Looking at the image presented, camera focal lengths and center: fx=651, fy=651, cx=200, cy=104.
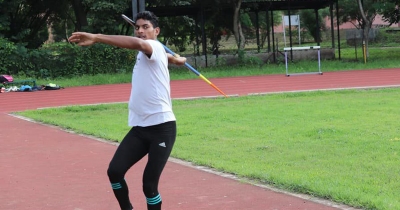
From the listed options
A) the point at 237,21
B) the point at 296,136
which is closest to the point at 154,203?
the point at 296,136

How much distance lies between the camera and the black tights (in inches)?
211

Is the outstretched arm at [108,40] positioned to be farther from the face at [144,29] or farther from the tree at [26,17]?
the tree at [26,17]

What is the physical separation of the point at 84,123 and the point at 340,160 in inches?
266

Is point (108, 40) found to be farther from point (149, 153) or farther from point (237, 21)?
point (237, 21)

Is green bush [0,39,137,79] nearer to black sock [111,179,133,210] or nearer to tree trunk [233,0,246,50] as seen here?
tree trunk [233,0,246,50]

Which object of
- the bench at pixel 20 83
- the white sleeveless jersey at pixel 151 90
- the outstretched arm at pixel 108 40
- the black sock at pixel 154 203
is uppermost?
the outstretched arm at pixel 108 40

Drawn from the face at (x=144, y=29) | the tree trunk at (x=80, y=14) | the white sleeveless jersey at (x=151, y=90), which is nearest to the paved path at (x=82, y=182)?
the white sleeveless jersey at (x=151, y=90)

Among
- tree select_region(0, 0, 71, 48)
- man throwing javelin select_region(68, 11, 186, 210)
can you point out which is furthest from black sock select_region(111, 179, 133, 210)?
Answer: tree select_region(0, 0, 71, 48)

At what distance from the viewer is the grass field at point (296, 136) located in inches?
277

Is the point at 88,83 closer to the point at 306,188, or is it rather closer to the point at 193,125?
the point at 193,125

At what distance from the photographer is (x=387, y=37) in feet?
162

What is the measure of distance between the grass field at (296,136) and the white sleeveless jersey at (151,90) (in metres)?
2.11

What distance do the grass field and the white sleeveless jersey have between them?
211 cm

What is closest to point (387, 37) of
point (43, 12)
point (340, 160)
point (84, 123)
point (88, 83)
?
point (43, 12)
